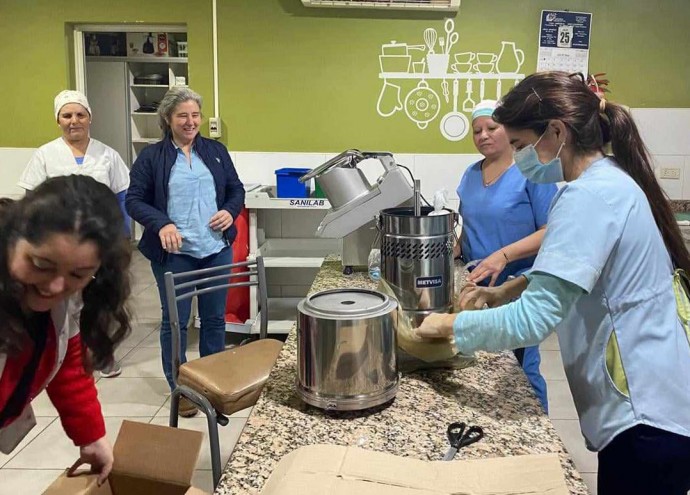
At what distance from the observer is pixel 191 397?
1853mm

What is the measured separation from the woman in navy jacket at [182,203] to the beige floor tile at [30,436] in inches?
22.0

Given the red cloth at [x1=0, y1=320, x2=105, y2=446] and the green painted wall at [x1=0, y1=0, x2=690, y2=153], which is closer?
the red cloth at [x1=0, y1=320, x2=105, y2=446]

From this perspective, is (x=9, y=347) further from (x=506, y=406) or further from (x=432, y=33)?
(x=432, y=33)

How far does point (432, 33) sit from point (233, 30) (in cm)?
130

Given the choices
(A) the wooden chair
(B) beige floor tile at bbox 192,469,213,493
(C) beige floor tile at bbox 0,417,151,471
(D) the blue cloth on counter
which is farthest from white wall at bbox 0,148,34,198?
(D) the blue cloth on counter

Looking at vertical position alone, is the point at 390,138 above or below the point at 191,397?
above

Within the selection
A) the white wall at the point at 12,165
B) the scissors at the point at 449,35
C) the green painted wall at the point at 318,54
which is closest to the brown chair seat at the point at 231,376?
the green painted wall at the point at 318,54

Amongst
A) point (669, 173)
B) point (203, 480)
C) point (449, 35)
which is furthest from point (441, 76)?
point (203, 480)

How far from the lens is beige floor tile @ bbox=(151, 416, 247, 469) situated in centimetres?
247

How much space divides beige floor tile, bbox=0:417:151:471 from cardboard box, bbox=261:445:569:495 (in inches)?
70.8

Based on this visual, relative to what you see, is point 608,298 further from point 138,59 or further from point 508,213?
point 138,59

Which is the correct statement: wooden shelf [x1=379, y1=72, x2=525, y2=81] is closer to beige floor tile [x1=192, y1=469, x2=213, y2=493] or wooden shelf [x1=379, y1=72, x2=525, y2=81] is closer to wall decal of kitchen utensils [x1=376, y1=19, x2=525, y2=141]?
wall decal of kitchen utensils [x1=376, y1=19, x2=525, y2=141]

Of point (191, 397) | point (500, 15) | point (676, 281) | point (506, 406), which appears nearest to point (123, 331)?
point (191, 397)

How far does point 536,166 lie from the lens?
138 centimetres
